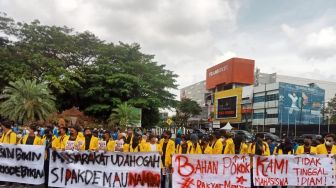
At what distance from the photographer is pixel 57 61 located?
42250mm

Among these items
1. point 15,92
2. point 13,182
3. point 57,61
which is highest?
point 57,61

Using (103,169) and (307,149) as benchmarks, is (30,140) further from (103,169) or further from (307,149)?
(307,149)

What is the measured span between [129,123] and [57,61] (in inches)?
386

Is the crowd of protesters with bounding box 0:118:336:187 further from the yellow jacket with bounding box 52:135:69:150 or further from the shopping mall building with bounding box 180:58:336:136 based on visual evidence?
the shopping mall building with bounding box 180:58:336:136

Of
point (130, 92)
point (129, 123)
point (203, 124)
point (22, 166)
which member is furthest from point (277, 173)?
point (203, 124)

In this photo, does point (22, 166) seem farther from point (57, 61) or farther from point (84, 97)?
point (84, 97)

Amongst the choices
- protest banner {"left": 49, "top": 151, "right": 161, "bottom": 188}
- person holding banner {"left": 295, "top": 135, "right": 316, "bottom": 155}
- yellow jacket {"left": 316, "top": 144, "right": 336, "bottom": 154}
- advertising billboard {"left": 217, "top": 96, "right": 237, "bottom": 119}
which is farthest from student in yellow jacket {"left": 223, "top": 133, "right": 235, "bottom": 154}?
advertising billboard {"left": 217, "top": 96, "right": 237, "bottom": 119}

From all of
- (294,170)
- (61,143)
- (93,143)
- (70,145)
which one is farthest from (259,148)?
(61,143)

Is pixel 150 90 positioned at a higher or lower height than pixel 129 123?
higher

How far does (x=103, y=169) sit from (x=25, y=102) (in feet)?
94.4

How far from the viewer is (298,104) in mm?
73438

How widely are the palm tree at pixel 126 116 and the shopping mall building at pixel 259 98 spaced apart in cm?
2057

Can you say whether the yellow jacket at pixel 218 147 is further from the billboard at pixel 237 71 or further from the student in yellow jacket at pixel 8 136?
the billboard at pixel 237 71

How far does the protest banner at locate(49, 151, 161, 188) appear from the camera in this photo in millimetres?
9102
